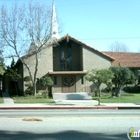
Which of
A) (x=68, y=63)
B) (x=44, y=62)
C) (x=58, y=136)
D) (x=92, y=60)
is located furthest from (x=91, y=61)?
(x=58, y=136)

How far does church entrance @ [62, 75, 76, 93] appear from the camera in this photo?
123 ft

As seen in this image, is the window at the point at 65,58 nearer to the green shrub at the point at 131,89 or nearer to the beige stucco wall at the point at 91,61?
the beige stucco wall at the point at 91,61

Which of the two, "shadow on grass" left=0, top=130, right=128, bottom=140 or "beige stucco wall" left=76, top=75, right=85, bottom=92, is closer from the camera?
"shadow on grass" left=0, top=130, right=128, bottom=140

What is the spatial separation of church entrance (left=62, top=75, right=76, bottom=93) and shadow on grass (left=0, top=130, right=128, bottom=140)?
2813cm

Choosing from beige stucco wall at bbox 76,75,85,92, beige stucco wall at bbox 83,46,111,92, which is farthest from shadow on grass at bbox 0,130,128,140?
beige stucco wall at bbox 83,46,111,92

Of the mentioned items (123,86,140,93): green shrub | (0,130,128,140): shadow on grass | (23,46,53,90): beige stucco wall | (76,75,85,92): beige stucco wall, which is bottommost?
(123,86,140,93): green shrub

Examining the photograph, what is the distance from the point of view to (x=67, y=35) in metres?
37.2

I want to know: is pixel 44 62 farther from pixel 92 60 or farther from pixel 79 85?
pixel 92 60

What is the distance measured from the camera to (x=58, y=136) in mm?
8695

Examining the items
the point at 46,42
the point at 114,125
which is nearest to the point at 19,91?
the point at 46,42

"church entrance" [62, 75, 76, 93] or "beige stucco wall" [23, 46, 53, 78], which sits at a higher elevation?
"beige stucco wall" [23, 46, 53, 78]

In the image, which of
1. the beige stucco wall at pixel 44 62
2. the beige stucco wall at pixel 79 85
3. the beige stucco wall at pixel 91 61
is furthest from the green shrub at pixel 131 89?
the beige stucco wall at pixel 44 62

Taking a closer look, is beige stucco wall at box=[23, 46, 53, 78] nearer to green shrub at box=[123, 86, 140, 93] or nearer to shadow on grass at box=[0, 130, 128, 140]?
green shrub at box=[123, 86, 140, 93]

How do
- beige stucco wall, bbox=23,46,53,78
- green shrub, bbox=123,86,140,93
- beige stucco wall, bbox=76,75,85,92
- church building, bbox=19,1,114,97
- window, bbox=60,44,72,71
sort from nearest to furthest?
beige stucco wall, bbox=23,46,53,78, church building, bbox=19,1,114,97, beige stucco wall, bbox=76,75,85,92, window, bbox=60,44,72,71, green shrub, bbox=123,86,140,93
